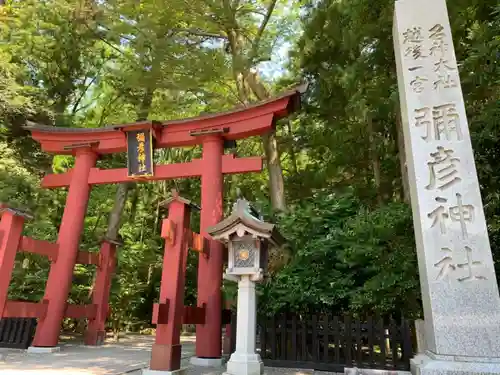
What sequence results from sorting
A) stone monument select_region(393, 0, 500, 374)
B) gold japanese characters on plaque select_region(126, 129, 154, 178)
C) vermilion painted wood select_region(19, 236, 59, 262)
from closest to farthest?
stone monument select_region(393, 0, 500, 374) → vermilion painted wood select_region(19, 236, 59, 262) → gold japanese characters on plaque select_region(126, 129, 154, 178)

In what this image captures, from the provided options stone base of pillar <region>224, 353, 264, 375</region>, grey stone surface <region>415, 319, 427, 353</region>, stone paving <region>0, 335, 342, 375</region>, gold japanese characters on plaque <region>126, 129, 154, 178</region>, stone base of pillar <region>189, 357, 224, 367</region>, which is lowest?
stone paving <region>0, 335, 342, 375</region>

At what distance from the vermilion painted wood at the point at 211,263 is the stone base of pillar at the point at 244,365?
166 cm

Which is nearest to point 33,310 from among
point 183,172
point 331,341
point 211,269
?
point 211,269

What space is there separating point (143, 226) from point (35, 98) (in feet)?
22.3

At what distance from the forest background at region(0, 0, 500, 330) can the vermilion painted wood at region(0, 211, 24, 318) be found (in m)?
3.94

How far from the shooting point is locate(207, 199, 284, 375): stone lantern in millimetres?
5555

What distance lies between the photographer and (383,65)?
9203 mm

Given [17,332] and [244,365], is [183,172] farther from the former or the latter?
[17,332]

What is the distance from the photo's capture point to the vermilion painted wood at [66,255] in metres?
→ 8.17

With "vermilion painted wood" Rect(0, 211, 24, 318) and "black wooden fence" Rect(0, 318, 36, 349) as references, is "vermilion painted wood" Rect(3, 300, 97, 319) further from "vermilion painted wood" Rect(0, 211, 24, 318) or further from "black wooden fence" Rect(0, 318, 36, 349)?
"black wooden fence" Rect(0, 318, 36, 349)

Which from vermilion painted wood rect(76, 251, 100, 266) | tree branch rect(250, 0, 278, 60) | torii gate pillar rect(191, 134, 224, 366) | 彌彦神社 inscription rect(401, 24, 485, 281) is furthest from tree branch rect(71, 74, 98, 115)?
彌彦神社 inscription rect(401, 24, 485, 281)

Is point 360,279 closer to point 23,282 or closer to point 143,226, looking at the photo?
point 23,282

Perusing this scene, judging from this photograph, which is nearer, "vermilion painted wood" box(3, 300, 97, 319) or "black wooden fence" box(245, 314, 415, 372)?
"black wooden fence" box(245, 314, 415, 372)

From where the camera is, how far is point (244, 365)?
5.41 meters
